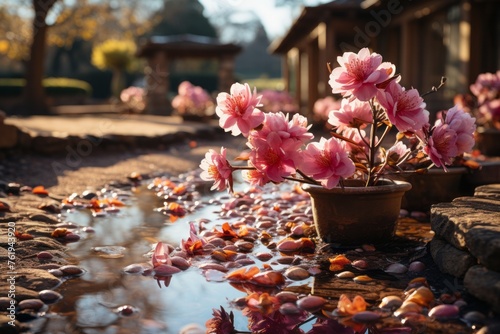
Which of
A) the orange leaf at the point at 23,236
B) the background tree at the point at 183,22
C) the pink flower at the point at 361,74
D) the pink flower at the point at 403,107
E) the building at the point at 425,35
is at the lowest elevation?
the orange leaf at the point at 23,236

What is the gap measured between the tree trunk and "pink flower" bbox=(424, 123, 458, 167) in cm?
1573

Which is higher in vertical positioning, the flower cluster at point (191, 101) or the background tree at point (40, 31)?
the background tree at point (40, 31)

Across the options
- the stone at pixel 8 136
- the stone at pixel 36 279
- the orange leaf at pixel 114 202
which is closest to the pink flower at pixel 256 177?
the stone at pixel 36 279

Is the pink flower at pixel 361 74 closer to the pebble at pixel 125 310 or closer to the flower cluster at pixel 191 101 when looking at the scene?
the pebble at pixel 125 310

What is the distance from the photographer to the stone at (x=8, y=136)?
21.5 ft

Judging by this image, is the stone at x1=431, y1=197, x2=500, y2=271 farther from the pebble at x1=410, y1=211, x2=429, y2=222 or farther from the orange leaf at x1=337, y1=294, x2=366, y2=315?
the pebble at x1=410, y1=211, x2=429, y2=222

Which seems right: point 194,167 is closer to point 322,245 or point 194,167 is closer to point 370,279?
point 322,245

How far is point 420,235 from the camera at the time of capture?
3.52 m

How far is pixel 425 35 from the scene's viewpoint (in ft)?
40.4

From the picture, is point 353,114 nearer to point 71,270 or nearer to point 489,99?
point 71,270

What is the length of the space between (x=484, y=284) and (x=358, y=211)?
105 centimetres

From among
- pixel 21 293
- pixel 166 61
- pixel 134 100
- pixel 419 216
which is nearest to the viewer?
pixel 21 293

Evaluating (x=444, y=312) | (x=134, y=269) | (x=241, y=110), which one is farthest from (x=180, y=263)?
(x=444, y=312)

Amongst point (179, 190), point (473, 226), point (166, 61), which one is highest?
point (166, 61)
